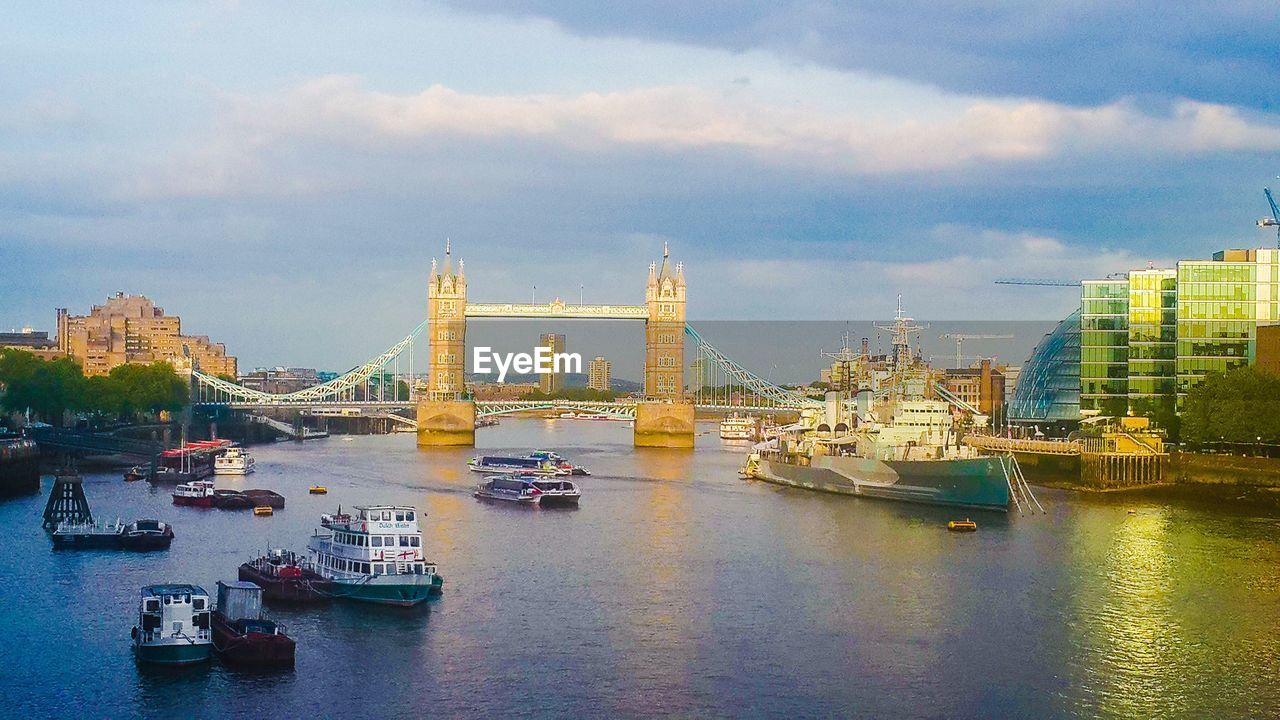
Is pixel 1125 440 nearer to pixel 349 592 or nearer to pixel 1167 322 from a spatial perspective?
pixel 1167 322

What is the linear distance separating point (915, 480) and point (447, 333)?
2169 inches

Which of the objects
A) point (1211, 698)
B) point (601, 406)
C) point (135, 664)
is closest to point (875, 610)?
point (1211, 698)

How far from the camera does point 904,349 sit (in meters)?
58.0

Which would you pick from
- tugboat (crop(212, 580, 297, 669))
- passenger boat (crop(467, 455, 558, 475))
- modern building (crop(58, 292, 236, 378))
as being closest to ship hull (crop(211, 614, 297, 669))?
tugboat (crop(212, 580, 297, 669))

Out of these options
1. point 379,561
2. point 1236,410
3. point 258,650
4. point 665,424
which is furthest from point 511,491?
point 665,424

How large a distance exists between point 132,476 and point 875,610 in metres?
38.3

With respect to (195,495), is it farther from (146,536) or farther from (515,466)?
(515,466)

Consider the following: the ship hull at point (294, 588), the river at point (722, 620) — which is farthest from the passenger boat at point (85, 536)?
the ship hull at point (294, 588)

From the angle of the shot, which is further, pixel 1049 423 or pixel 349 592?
pixel 1049 423

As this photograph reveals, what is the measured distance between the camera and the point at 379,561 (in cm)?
3009

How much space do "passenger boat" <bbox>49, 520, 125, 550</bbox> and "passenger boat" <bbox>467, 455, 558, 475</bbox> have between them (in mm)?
23755

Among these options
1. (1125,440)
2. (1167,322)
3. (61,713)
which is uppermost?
(1167,322)

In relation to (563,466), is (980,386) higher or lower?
higher

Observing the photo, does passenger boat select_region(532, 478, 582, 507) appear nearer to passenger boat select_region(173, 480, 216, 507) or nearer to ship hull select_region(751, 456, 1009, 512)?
ship hull select_region(751, 456, 1009, 512)
